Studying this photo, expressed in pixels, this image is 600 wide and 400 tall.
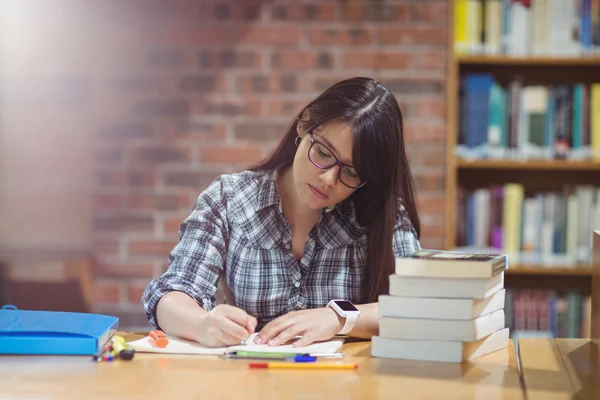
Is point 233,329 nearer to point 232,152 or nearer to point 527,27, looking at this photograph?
point 232,152

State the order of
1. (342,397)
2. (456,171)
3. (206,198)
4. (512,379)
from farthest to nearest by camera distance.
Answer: (456,171)
(206,198)
(512,379)
(342,397)

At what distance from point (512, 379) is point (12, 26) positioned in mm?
2368

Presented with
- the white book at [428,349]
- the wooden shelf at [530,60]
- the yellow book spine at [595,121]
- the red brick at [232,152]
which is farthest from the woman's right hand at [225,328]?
the yellow book spine at [595,121]

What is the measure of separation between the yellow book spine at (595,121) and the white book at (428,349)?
5.49ft

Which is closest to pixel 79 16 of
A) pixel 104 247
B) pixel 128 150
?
pixel 128 150

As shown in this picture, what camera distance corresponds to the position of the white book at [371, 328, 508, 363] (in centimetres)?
125

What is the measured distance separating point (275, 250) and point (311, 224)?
107mm

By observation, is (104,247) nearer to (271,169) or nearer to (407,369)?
(271,169)

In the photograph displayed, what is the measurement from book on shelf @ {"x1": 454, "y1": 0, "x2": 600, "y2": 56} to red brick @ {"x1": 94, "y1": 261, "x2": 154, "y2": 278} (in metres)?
1.37

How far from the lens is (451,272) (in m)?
1.22

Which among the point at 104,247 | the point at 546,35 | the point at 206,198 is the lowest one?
the point at 104,247

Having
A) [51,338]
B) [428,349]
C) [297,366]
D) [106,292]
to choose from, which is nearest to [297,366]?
[297,366]

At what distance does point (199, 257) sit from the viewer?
5.39 feet

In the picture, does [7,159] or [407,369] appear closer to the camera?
[407,369]
